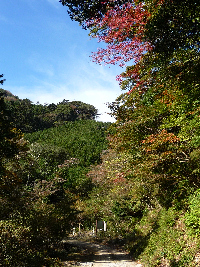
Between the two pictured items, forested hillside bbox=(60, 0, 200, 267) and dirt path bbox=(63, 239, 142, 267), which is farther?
dirt path bbox=(63, 239, 142, 267)

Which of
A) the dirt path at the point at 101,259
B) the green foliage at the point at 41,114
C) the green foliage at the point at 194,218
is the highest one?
the green foliage at the point at 41,114

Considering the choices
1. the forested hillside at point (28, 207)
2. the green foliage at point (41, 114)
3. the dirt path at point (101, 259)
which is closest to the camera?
the forested hillside at point (28, 207)

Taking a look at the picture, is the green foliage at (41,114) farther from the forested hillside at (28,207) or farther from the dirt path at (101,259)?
the dirt path at (101,259)

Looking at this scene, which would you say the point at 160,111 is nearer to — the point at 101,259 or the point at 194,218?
the point at 194,218

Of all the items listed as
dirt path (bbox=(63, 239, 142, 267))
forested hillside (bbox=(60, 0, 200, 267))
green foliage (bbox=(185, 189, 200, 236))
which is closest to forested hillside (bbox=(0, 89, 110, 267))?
dirt path (bbox=(63, 239, 142, 267))

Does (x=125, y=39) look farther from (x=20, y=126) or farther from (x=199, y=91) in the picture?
(x=20, y=126)

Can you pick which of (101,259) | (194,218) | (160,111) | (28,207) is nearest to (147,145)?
(160,111)

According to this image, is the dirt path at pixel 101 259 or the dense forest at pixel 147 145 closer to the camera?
the dense forest at pixel 147 145

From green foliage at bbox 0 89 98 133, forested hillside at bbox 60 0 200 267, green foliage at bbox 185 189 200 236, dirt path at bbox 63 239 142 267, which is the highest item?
green foliage at bbox 0 89 98 133

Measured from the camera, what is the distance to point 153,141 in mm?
8406

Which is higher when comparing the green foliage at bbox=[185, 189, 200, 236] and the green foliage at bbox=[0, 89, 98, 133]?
the green foliage at bbox=[0, 89, 98, 133]

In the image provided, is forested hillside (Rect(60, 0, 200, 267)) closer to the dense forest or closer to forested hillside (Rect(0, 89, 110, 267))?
the dense forest

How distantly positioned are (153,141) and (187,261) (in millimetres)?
4314

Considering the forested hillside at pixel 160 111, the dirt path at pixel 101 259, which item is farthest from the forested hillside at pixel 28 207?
the forested hillside at pixel 160 111
